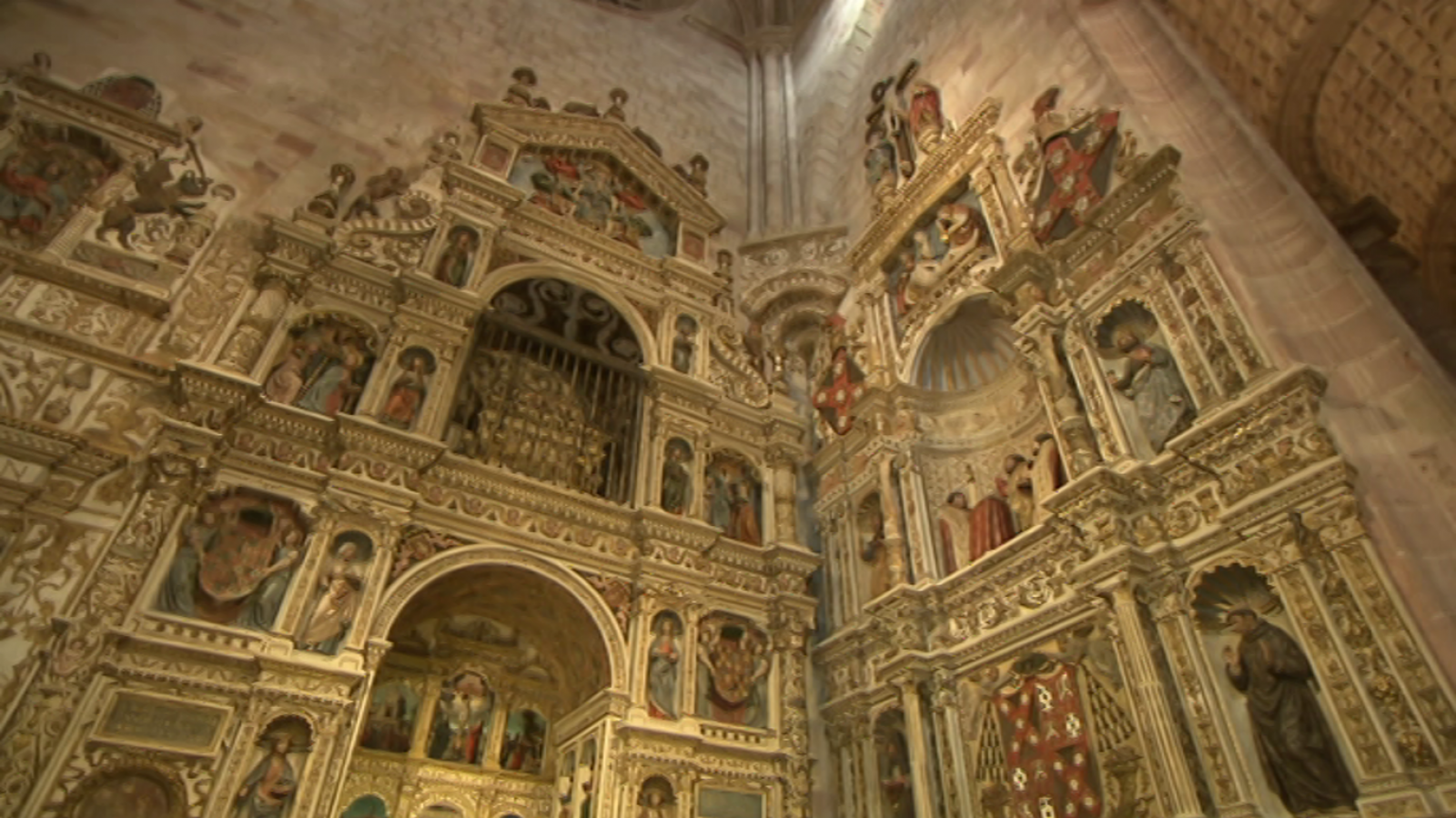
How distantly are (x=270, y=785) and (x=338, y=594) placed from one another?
1.61 metres

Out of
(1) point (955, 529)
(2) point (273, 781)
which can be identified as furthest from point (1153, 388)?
(2) point (273, 781)

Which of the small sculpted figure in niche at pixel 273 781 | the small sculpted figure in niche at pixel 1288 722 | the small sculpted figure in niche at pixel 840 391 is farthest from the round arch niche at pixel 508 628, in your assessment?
the small sculpted figure in niche at pixel 1288 722

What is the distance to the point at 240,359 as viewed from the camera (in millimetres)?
7793

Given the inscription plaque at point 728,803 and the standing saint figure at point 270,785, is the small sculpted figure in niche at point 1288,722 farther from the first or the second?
the standing saint figure at point 270,785

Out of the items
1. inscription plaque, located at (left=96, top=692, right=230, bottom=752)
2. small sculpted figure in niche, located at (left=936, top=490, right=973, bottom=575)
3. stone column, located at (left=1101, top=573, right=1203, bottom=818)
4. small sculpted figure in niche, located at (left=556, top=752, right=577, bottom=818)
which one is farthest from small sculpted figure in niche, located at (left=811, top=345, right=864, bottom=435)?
inscription plaque, located at (left=96, top=692, right=230, bottom=752)

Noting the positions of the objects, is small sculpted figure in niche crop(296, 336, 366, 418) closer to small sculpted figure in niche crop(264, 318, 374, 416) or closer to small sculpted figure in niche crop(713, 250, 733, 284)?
small sculpted figure in niche crop(264, 318, 374, 416)

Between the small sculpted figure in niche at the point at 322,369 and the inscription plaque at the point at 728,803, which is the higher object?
the small sculpted figure in niche at the point at 322,369

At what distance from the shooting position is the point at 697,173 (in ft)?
47.5

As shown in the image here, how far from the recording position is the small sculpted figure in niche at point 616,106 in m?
13.7

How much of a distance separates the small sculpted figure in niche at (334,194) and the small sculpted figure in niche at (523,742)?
6.35m

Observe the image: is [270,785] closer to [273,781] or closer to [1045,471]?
[273,781]

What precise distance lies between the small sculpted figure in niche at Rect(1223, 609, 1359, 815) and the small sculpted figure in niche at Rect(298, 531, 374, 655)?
717cm

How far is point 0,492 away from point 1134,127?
10.5m

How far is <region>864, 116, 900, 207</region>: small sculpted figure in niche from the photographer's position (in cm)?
1234
